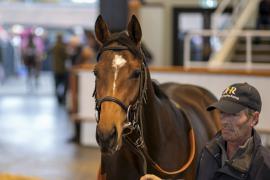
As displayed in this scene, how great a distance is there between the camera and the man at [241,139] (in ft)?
8.66

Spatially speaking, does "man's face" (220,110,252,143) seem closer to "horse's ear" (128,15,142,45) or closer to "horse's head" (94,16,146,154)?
"horse's head" (94,16,146,154)

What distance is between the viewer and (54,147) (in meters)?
10.1

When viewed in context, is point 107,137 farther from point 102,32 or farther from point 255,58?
point 255,58

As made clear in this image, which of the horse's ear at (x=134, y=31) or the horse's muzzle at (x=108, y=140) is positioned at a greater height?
the horse's ear at (x=134, y=31)

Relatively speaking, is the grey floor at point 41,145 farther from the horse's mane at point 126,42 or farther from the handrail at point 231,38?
the horse's mane at point 126,42

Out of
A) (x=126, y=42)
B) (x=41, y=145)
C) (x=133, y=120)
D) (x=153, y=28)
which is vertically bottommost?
(x=41, y=145)

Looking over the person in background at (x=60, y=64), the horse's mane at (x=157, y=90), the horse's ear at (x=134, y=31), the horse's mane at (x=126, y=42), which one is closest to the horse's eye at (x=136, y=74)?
the horse's mane at (x=126, y=42)

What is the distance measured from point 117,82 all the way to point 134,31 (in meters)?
0.42

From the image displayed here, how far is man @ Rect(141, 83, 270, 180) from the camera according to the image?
2641 mm

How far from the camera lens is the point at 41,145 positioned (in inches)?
406

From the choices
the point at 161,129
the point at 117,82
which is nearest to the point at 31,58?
the point at 161,129

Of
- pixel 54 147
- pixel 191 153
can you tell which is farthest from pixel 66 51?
pixel 191 153

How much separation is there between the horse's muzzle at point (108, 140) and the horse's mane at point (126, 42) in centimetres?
56

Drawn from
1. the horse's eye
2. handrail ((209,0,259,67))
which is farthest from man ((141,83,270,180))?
handrail ((209,0,259,67))
